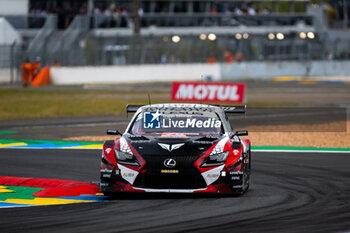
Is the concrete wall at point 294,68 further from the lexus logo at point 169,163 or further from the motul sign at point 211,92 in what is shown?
the lexus logo at point 169,163

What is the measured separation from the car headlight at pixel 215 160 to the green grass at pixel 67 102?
1805 cm

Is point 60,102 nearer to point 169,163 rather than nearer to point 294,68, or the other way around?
point 169,163

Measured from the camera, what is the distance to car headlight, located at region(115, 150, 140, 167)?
9.92 metres

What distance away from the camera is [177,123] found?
11.1 meters

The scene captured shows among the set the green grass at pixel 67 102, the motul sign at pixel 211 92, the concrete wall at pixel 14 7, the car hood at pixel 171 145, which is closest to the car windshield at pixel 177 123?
the car hood at pixel 171 145

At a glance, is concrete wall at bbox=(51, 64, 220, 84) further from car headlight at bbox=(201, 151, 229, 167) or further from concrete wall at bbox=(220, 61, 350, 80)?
car headlight at bbox=(201, 151, 229, 167)

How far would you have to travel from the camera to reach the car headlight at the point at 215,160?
9.94 meters

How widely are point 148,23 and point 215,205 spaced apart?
57.8m

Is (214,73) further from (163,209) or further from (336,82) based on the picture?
(163,209)

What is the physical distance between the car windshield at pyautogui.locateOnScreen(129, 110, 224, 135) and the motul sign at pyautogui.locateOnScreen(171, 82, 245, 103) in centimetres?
1789

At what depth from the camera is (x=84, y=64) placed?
50031mm

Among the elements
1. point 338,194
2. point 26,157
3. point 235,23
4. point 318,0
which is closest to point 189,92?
point 26,157

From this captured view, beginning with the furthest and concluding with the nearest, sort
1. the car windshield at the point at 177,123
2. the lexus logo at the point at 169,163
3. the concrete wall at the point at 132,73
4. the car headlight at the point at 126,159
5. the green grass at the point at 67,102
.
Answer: the concrete wall at the point at 132,73 < the green grass at the point at 67,102 < the car windshield at the point at 177,123 < the car headlight at the point at 126,159 < the lexus logo at the point at 169,163

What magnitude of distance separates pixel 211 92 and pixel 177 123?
18209 mm
